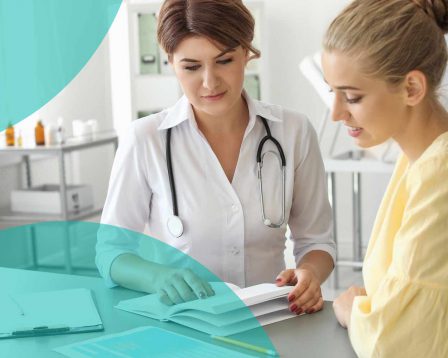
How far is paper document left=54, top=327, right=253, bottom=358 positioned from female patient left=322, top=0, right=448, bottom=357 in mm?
204

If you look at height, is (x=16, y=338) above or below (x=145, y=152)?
below

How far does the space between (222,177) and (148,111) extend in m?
3.17

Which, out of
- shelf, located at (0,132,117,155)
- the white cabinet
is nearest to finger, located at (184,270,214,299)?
shelf, located at (0,132,117,155)

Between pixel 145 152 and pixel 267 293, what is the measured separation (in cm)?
53

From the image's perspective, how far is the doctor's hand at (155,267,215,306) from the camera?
46.4 inches

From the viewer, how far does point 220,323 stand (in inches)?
41.3

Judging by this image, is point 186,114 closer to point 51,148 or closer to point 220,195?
point 220,195

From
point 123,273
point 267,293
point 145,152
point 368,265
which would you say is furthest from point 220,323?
point 145,152

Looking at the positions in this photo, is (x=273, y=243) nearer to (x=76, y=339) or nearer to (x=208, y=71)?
(x=208, y=71)

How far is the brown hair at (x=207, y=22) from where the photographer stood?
54.4 inches

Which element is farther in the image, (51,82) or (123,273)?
(123,273)

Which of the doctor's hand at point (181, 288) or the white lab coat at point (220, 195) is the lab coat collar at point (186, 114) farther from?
the doctor's hand at point (181, 288)

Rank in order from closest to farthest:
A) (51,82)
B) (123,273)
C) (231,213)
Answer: (51,82), (123,273), (231,213)

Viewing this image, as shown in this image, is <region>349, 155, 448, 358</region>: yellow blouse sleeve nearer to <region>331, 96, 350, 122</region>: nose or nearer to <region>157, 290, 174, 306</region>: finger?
<region>331, 96, 350, 122</region>: nose
